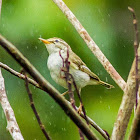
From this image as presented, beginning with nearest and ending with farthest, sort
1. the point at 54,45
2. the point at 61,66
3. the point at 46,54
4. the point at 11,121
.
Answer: the point at 11,121 → the point at 61,66 → the point at 54,45 → the point at 46,54

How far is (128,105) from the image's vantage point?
4.05 ft

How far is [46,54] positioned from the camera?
5207 millimetres

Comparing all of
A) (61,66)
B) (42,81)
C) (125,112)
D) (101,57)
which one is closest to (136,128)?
(125,112)

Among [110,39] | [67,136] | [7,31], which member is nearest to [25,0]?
[7,31]

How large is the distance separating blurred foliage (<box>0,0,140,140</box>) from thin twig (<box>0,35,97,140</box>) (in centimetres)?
354

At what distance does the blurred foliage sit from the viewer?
15.9 feet

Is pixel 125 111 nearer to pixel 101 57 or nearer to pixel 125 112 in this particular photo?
pixel 125 112

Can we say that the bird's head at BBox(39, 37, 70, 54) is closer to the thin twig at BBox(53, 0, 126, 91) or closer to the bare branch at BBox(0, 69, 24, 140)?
the thin twig at BBox(53, 0, 126, 91)

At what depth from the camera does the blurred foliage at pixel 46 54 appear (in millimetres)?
4832

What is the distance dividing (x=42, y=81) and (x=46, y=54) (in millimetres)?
4106

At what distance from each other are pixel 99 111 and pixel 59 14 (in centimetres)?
102

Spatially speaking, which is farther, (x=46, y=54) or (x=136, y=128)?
(x=46, y=54)

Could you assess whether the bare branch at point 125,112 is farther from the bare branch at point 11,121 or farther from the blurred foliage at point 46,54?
the blurred foliage at point 46,54

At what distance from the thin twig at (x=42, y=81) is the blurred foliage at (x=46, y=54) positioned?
3543 mm
